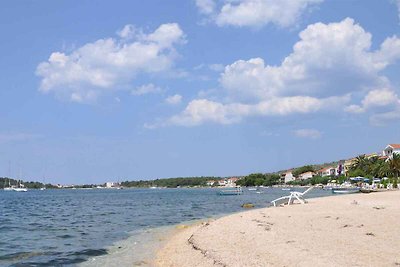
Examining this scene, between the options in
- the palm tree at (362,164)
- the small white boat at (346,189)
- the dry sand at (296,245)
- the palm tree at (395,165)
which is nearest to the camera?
the dry sand at (296,245)

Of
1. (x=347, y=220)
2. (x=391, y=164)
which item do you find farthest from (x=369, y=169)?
(x=347, y=220)

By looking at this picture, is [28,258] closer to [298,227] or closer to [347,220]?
[298,227]

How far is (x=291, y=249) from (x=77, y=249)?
12.5 meters

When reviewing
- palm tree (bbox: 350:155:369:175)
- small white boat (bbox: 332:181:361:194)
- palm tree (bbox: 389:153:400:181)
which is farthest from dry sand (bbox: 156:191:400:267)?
palm tree (bbox: 350:155:369:175)

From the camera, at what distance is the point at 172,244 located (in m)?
22.0

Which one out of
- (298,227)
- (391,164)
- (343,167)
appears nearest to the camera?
(298,227)

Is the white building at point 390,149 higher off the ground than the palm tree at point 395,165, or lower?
higher

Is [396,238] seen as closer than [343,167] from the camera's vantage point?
Yes

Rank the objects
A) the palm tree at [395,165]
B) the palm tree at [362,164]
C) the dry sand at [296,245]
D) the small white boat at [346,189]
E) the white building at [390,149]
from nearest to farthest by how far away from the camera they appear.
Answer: the dry sand at [296,245], the palm tree at [395,165], the small white boat at [346,189], the palm tree at [362,164], the white building at [390,149]

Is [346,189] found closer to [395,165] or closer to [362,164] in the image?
[395,165]

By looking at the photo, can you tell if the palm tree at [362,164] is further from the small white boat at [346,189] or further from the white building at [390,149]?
the white building at [390,149]

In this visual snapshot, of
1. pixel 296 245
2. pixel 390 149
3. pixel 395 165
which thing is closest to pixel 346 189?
pixel 395 165

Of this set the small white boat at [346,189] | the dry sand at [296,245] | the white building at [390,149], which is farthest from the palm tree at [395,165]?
the dry sand at [296,245]

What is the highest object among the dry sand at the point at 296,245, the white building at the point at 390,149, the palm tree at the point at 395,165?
the white building at the point at 390,149
